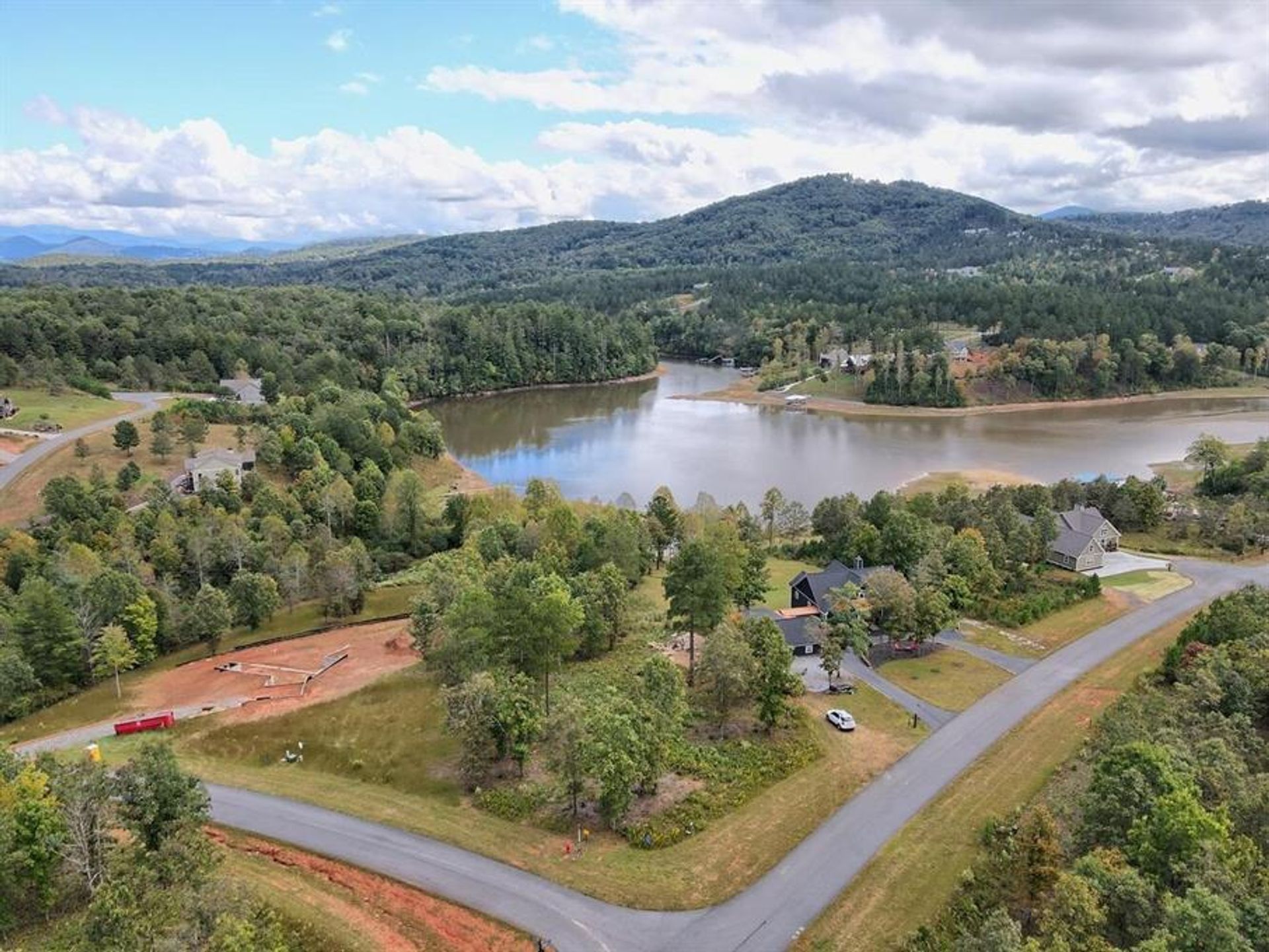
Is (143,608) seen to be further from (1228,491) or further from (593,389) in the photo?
(593,389)

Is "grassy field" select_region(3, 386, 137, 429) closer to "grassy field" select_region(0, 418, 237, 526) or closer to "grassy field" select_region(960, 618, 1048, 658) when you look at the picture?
"grassy field" select_region(0, 418, 237, 526)

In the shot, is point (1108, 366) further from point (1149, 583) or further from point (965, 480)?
point (1149, 583)

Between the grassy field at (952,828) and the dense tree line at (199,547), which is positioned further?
the dense tree line at (199,547)

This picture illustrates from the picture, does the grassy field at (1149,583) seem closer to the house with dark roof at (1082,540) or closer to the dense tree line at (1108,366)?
the house with dark roof at (1082,540)

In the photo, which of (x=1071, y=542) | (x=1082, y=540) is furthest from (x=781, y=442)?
(x=1082, y=540)

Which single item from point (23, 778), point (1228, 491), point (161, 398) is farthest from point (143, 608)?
point (1228, 491)

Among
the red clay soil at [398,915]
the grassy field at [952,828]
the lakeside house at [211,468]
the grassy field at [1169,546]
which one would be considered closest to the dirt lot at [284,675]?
the red clay soil at [398,915]

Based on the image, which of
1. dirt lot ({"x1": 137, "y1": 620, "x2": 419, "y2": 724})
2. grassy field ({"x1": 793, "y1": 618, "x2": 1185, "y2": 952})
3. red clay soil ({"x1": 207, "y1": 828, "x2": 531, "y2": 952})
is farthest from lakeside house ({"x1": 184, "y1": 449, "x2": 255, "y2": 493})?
grassy field ({"x1": 793, "y1": 618, "x2": 1185, "y2": 952})
